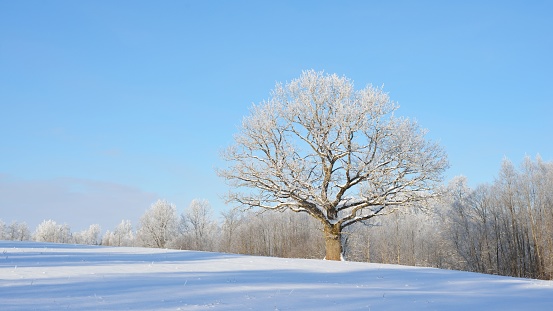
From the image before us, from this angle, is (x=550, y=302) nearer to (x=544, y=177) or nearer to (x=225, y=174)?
(x=225, y=174)

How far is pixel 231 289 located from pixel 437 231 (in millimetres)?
58662

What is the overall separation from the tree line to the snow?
36.4 ft

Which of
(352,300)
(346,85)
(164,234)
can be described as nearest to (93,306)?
(352,300)

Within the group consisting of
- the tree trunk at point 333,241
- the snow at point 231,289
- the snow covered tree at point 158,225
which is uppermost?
the snow covered tree at point 158,225

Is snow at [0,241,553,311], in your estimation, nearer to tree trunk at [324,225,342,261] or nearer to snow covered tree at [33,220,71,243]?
tree trunk at [324,225,342,261]

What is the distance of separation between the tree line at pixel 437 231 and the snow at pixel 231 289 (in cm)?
1110

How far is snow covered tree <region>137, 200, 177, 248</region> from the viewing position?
7700cm

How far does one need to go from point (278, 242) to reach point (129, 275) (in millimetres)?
61114

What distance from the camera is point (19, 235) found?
376 ft

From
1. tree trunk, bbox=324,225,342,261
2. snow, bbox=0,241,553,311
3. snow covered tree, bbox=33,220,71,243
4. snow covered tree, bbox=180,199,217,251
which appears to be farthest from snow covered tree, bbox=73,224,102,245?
snow, bbox=0,241,553,311

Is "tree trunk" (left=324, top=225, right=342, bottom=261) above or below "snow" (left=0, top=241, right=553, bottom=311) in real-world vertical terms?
above

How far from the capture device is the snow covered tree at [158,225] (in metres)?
77.0

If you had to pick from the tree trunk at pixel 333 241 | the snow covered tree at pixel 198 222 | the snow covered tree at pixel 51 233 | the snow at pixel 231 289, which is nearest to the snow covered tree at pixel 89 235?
the snow covered tree at pixel 51 233

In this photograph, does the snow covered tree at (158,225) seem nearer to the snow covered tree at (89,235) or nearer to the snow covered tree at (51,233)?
the snow covered tree at (51,233)
